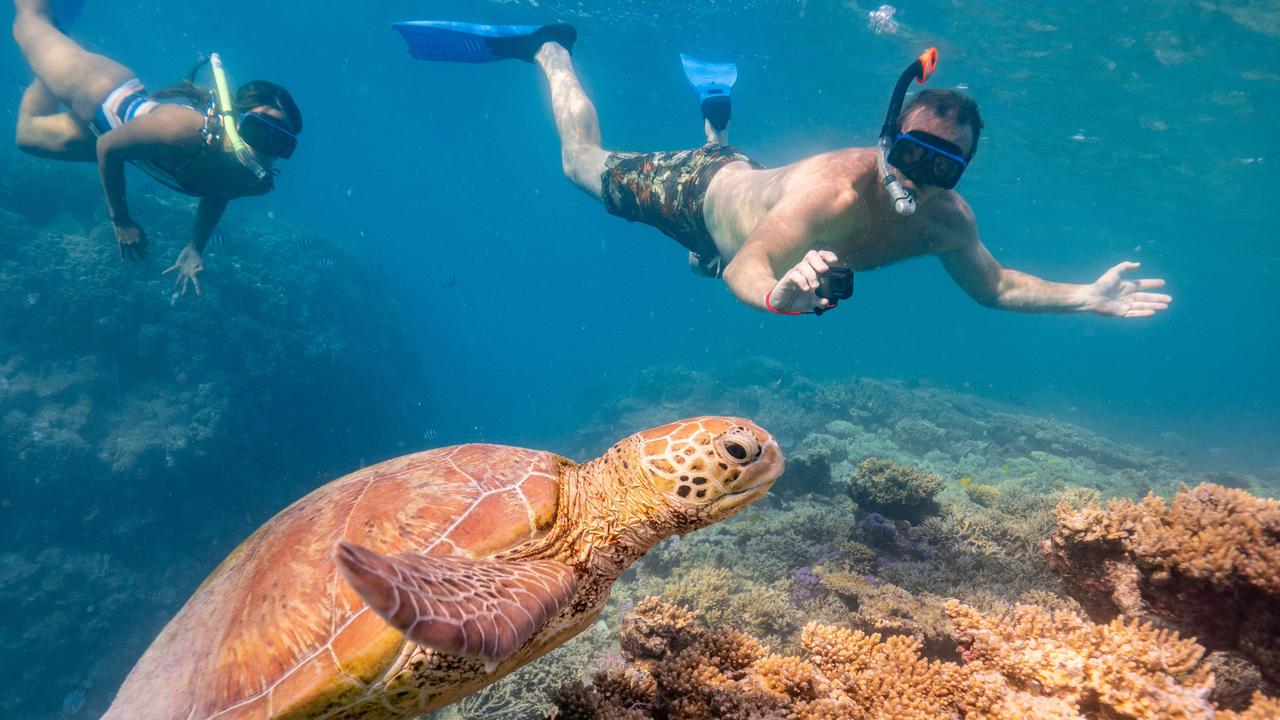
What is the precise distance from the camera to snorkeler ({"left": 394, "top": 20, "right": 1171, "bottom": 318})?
144 inches

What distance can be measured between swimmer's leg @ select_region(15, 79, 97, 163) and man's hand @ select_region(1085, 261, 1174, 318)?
11223 millimetres

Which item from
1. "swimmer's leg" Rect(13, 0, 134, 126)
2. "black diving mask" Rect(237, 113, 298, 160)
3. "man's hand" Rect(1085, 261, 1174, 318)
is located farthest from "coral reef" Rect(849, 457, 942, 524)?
"swimmer's leg" Rect(13, 0, 134, 126)

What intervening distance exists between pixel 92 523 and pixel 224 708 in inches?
488

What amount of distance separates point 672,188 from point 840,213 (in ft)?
8.38

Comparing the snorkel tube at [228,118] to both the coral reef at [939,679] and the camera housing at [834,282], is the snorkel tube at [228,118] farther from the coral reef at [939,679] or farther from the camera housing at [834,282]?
the coral reef at [939,679]

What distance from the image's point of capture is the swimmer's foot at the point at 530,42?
28.0 ft

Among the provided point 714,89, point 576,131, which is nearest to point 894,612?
point 576,131

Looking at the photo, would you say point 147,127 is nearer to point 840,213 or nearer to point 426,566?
point 426,566

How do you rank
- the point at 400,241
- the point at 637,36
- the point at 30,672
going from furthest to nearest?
the point at 400,241, the point at 637,36, the point at 30,672

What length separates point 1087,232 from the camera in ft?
130

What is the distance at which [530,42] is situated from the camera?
8703 mm

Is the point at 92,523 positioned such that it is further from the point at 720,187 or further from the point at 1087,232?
the point at 1087,232

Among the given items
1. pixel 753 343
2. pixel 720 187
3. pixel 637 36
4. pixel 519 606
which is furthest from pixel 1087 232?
pixel 519 606

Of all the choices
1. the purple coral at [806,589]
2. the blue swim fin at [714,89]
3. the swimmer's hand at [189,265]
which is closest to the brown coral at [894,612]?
the purple coral at [806,589]
